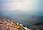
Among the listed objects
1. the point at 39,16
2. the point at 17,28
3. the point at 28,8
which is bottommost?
the point at 17,28

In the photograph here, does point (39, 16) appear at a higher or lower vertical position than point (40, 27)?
higher

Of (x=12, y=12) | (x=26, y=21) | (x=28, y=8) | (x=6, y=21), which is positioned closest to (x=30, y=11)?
(x=28, y=8)

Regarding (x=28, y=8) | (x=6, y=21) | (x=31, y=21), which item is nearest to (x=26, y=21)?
(x=31, y=21)

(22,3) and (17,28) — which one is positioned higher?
(22,3)

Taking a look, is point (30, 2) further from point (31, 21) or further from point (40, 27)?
point (40, 27)

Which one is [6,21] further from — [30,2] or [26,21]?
[30,2]

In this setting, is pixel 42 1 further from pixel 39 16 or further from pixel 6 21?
pixel 6 21

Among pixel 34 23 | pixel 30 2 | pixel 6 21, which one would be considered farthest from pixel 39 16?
pixel 6 21
